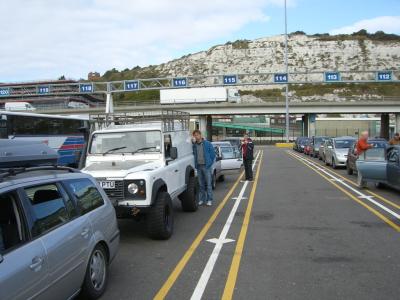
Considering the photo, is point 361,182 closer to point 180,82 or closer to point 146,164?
point 146,164

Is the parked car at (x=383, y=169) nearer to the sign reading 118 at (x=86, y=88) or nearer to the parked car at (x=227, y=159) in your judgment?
the parked car at (x=227, y=159)

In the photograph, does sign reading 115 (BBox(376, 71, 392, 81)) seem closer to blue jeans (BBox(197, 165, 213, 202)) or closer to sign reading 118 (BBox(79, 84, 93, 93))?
sign reading 118 (BBox(79, 84, 93, 93))

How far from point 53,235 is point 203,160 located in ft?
24.6

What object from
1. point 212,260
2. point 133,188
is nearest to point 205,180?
point 133,188

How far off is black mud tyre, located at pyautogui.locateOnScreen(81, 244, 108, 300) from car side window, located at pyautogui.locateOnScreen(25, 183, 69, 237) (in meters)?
0.68

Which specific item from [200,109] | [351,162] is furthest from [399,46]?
[351,162]

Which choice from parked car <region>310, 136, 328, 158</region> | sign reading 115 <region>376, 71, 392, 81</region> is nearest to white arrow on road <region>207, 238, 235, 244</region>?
parked car <region>310, 136, 328, 158</region>

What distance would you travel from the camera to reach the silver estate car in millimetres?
3750

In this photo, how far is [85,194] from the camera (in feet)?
17.7

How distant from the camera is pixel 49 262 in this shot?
409cm

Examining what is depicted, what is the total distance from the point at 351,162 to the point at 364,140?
436 centimetres

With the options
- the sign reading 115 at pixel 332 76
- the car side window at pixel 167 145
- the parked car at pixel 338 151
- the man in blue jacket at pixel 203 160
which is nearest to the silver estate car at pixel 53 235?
the car side window at pixel 167 145

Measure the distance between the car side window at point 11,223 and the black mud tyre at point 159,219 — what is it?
12.3ft

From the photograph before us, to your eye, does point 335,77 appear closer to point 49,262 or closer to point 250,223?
point 250,223
